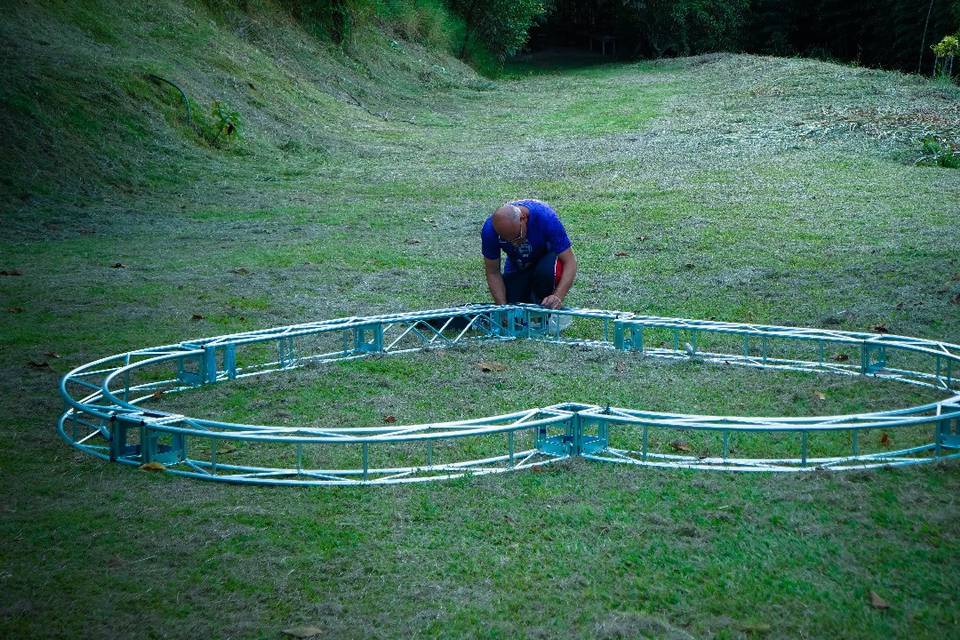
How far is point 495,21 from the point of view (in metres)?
46.8

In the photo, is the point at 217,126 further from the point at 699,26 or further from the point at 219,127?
the point at 699,26

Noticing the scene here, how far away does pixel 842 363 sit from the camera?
7.61 meters

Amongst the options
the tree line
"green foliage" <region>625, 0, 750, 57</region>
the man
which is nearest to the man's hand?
the man

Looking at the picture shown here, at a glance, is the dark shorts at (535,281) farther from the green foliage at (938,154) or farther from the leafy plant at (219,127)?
the leafy plant at (219,127)

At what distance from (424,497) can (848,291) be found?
604cm

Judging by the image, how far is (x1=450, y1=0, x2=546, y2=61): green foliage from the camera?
46438mm

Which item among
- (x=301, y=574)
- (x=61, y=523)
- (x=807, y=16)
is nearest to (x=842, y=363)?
(x=301, y=574)

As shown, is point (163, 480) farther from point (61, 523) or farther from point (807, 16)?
point (807, 16)

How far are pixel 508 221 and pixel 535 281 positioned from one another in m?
0.85

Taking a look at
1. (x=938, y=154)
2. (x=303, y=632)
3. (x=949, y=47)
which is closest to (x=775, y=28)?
(x=949, y=47)

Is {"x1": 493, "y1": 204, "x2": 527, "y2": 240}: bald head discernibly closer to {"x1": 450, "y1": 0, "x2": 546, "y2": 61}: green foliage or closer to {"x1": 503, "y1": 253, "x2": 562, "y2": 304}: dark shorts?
{"x1": 503, "y1": 253, "x2": 562, "y2": 304}: dark shorts

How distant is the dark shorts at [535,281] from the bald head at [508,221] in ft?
1.71

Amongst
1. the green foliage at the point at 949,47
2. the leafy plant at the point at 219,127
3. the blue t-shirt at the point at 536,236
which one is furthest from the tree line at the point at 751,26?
the blue t-shirt at the point at 536,236

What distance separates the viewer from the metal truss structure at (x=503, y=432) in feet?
17.1
